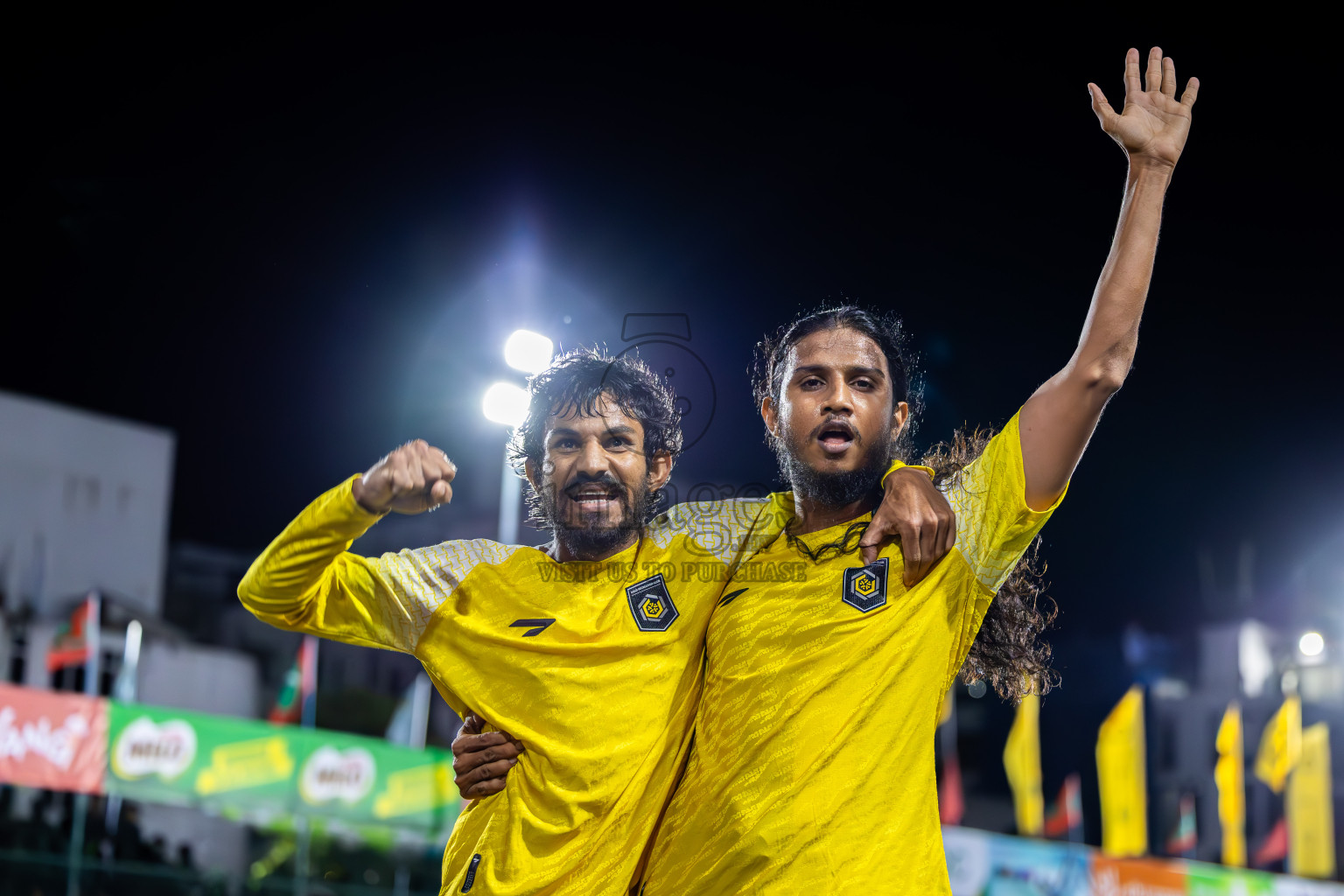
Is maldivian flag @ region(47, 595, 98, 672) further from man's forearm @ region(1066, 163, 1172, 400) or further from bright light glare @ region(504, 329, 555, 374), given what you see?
man's forearm @ region(1066, 163, 1172, 400)

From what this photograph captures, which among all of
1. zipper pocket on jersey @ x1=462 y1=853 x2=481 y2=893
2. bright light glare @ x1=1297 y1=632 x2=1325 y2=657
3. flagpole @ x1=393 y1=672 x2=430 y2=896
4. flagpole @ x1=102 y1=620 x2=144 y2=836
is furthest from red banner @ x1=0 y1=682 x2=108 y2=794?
bright light glare @ x1=1297 y1=632 x2=1325 y2=657

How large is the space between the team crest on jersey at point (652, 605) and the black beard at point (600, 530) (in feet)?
0.58

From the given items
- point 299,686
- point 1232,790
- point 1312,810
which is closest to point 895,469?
point 299,686

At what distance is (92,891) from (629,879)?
33.1 ft

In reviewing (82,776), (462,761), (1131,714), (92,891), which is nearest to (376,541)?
(82,776)

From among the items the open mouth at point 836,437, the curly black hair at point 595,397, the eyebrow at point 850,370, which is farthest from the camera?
the curly black hair at point 595,397

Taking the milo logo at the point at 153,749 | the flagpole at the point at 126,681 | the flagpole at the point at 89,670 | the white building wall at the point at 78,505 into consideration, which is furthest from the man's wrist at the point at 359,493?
the white building wall at the point at 78,505

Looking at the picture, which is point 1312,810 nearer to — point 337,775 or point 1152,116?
point 337,775

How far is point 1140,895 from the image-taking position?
18328mm

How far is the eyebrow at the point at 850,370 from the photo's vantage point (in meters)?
2.98

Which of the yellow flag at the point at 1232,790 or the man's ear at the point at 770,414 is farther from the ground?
the man's ear at the point at 770,414

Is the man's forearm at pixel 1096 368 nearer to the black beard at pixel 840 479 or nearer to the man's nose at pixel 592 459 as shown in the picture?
the black beard at pixel 840 479

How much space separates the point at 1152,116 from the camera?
105 inches

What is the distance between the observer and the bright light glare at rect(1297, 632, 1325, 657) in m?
22.5
